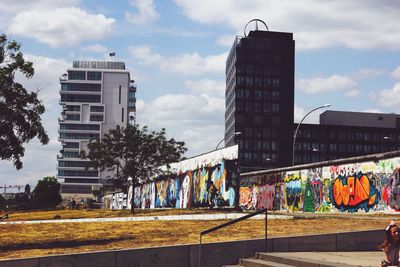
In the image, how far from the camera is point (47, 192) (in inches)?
5231

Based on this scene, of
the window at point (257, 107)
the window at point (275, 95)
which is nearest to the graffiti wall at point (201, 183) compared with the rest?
the window at point (257, 107)

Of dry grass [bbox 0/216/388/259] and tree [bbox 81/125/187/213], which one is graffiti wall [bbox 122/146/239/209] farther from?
dry grass [bbox 0/216/388/259]

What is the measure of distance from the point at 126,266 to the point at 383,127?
158 meters

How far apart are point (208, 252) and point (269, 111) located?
136341 mm

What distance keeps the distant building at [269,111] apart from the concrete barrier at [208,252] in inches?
5077

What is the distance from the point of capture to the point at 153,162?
154ft

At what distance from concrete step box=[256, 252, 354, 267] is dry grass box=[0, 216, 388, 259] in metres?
2.56

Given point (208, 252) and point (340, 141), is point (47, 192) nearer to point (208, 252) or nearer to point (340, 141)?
point (340, 141)

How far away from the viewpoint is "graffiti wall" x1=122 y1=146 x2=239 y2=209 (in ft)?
125

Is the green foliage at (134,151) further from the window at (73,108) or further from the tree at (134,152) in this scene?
the window at (73,108)

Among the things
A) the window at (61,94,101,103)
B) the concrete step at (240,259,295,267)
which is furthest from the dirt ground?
the window at (61,94,101,103)

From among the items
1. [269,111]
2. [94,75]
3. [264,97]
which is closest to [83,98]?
[94,75]

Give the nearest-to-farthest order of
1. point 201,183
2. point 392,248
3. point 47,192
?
point 392,248 < point 201,183 < point 47,192

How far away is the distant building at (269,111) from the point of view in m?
148
